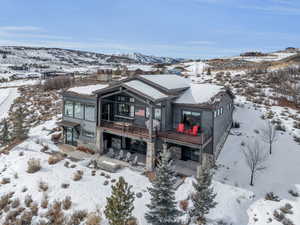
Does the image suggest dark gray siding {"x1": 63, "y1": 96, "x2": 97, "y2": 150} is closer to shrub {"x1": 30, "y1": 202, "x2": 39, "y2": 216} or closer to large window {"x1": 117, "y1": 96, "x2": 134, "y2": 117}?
large window {"x1": 117, "y1": 96, "x2": 134, "y2": 117}

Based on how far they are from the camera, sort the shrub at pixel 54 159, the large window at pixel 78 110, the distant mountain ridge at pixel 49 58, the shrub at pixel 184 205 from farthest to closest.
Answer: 1. the distant mountain ridge at pixel 49 58
2. the large window at pixel 78 110
3. the shrub at pixel 54 159
4. the shrub at pixel 184 205

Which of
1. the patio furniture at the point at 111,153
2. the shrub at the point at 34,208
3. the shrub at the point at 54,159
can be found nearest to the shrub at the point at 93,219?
the shrub at the point at 34,208

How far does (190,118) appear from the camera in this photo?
1886 cm

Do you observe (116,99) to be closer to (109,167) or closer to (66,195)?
(109,167)

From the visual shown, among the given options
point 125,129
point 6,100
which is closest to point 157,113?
point 125,129

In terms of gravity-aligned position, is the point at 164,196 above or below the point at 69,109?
below

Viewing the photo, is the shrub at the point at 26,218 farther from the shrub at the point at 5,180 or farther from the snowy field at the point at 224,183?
the shrub at the point at 5,180

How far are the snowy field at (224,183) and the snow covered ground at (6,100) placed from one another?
75.0 ft

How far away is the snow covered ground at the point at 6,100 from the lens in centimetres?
4022

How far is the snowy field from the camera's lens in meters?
14.0

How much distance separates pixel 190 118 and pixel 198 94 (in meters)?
2.59

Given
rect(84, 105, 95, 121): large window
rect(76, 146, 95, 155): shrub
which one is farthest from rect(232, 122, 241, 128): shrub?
rect(76, 146, 95, 155): shrub

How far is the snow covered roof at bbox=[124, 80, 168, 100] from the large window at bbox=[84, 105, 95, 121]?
4591 mm

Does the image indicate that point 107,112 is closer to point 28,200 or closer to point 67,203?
point 67,203
